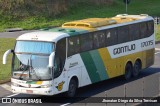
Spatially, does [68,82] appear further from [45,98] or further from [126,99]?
[126,99]

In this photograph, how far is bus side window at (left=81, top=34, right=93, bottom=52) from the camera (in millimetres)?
21312

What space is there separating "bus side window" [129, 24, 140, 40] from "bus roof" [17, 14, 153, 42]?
0.92 feet

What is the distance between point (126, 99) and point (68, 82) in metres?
3.32

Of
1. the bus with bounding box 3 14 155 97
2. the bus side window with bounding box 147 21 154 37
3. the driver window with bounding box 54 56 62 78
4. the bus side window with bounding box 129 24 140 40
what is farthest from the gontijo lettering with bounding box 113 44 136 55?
the driver window with bounding box 54 56 62 78

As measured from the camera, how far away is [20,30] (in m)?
46.8

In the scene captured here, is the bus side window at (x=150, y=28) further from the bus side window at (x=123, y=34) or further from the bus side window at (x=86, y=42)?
the bus side window at (x=86, y=42)

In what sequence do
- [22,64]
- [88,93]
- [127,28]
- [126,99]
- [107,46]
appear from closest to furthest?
1. [126,99]
2. [22,64]
3. [88,93]
4. [107,46]
5. [127,28]

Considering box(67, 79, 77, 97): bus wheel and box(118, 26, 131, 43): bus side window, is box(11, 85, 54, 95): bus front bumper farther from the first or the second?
box(118, 26, 131, 43): bus side window

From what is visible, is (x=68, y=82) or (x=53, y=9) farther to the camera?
(x=53, y=9)

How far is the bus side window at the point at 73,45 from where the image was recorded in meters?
20.3

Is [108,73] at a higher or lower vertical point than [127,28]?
lower

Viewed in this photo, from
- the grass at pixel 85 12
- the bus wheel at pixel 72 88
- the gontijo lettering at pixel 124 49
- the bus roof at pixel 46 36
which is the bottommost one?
the grass at pixel 85 12

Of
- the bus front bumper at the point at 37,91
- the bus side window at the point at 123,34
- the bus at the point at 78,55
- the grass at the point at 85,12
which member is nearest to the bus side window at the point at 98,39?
the bus at the point at 78,55

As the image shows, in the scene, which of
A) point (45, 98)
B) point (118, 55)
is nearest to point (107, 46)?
point (118, 55)
